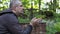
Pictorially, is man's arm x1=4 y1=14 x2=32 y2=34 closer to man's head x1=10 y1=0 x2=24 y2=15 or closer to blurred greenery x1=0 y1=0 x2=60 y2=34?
man's head x1=10 y1=0 x2=24 y2=15

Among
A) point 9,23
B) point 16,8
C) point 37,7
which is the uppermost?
point 16,8

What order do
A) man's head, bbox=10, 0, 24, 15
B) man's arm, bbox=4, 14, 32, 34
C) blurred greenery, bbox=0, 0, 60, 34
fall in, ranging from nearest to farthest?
man's arm, bbox=4, 14, 32, 34, man's head, bbox=10, 0, 24, 15, blurred greenery, bbox=0, 0, 60, 34

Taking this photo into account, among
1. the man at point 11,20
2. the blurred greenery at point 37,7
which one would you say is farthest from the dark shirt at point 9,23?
the blurred greenery at point 37,7

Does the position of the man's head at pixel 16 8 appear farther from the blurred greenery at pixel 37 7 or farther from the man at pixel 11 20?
the blurred greenery at pixel 37 7

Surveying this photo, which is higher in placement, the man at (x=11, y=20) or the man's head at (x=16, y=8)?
the man's head at (x=16, y=8)

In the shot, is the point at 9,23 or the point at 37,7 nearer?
the point at 9,23

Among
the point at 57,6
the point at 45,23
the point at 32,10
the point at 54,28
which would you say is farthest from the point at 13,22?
the point at 57,6

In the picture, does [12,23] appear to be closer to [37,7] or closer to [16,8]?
[16,8]

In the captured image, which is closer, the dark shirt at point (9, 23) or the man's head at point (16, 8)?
the dark shirt at point (9, 23)

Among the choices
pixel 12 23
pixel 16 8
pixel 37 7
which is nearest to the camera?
pixel 12 23

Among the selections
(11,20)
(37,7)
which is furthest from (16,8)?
(37,7)

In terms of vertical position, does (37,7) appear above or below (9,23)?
below

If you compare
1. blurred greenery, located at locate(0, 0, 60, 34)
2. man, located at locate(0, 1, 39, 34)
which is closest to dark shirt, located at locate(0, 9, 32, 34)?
man, located at locate(0, 1, 39, 34)

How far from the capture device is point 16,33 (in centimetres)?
369
